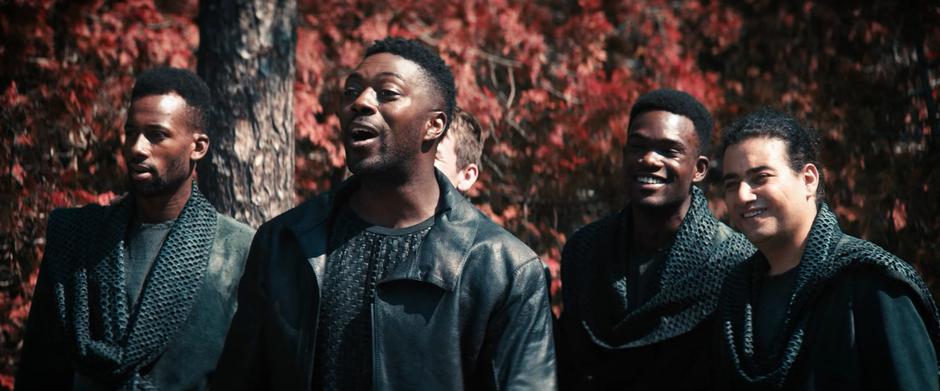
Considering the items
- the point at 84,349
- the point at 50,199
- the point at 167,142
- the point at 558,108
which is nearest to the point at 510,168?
the point at 558,108

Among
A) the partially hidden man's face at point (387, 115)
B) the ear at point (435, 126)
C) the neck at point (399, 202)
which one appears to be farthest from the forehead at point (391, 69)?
the neck at point (399, 202)

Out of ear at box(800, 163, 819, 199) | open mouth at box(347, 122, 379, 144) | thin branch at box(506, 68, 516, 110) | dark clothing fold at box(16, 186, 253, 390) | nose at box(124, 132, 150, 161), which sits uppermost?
thin branch at box(506, 68, 516, 110)

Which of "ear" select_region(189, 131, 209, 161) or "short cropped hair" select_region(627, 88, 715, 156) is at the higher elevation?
"short cropped hair" select_region(627, 88, 715, 156)

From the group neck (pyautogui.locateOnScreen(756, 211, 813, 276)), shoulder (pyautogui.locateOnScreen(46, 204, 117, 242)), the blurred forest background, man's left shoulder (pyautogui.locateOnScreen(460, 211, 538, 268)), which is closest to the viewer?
man's left shoulder (pyautogui.locateOnScreen(460, 211, 538, 268))

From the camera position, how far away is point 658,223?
13.1ft

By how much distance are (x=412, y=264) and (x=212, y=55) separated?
2.65m

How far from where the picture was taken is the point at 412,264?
9.61 ft

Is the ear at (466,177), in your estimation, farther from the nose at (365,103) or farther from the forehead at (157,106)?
the nose at (365,103)

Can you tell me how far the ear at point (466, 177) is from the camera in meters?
4.46

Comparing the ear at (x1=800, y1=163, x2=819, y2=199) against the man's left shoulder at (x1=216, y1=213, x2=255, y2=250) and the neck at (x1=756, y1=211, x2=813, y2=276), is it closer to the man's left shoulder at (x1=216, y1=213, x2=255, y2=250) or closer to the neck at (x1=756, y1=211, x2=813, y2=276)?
the neck at (x1=756, y1=211, x2=813, y2=276)

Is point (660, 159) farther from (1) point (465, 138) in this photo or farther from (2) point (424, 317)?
(2) point (424, 317)

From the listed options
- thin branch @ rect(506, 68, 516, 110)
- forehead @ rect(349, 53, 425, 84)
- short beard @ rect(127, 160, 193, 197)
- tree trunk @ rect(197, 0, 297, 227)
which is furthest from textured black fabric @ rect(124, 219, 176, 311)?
thin branch @ rect(506, 68, 516, 110)

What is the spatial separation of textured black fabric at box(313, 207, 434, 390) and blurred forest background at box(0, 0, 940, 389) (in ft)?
9.85

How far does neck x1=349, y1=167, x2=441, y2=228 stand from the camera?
3.09 metres
